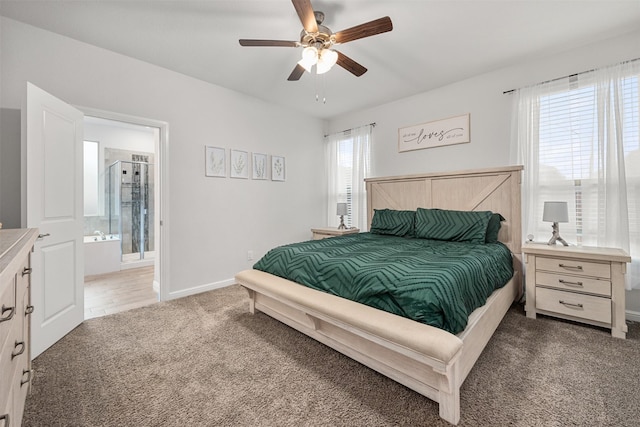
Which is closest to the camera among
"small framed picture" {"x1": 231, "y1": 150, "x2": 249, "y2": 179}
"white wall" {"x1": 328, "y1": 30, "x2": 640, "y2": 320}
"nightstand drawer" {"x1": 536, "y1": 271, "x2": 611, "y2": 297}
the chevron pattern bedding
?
the chevron pattern bedding

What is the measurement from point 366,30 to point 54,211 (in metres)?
2.81

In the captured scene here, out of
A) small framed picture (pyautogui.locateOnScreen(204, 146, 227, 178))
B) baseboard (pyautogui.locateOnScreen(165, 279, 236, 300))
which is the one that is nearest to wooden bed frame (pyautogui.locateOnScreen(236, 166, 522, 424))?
baseboard (pyautogui.locateOnScreen(165, 279, 236, 300))

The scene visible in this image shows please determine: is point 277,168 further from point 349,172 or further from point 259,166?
point 349,172

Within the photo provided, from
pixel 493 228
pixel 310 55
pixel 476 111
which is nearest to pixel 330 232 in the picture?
pixel 493 228

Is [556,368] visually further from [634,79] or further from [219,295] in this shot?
[219,295]

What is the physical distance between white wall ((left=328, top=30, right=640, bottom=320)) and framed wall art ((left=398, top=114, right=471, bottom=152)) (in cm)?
7

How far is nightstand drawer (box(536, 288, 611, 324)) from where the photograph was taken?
7.16 ft

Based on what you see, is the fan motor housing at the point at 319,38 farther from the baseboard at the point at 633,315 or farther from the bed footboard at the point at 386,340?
the baseboard at the point at 633,315

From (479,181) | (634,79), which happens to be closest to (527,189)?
(479,181)

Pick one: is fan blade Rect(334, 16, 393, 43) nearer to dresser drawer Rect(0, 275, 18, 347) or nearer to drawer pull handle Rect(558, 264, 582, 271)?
dresser drawer Rect(0, 275, 18, 347)

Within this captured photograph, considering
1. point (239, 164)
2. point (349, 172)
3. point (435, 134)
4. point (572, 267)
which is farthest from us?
point (349, 172)

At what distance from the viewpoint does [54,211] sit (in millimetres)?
2215

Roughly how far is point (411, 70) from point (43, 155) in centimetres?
356

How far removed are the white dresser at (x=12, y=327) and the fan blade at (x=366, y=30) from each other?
2134mm
